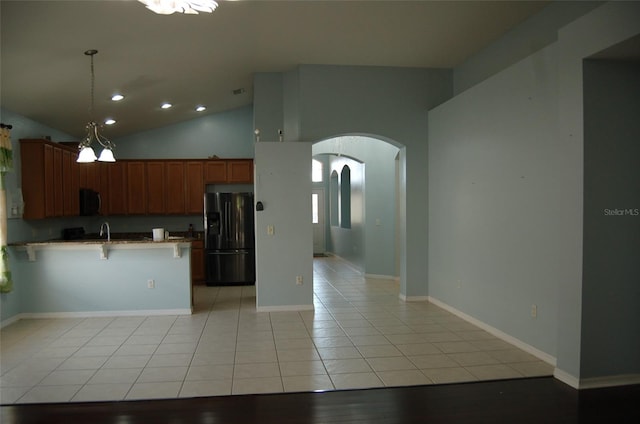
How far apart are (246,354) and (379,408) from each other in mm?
1627

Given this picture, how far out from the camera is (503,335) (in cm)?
462

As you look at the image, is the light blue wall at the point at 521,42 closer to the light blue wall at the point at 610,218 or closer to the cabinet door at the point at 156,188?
the light blue wall at the point at 610,218

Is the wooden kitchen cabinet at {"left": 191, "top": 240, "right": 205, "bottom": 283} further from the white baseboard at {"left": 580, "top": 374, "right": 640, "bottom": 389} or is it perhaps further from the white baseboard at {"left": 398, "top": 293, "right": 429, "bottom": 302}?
the white baseboard at {"left": 580, "top": 374, "right": 640, "bottom": 389}

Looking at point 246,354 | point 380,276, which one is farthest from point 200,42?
point 380,276

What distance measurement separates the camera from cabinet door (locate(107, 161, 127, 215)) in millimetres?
8148

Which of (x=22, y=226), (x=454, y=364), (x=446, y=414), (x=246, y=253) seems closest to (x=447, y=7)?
(x=454, y=364)

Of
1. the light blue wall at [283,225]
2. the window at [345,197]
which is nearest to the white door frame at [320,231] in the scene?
the window at [345,197]

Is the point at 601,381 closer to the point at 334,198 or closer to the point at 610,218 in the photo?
the point at 610,218

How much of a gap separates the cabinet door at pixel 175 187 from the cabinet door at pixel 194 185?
10cm

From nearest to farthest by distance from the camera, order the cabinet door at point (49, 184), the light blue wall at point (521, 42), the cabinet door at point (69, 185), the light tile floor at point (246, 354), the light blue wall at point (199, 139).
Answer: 1. the light tile floor at point (246, 354)
2. the light blue wall at point (521, 42)
3. the cabinet door at point (49, 184)
4. the cabinet door at point (69, 185)
5. the light blue wall at point (199, 139)

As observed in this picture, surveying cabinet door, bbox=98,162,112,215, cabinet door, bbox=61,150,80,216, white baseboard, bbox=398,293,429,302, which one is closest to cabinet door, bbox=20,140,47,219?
cabinet door, bbox=61,150,80,216

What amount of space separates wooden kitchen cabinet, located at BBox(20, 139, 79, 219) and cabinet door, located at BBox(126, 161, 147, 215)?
1.66 m

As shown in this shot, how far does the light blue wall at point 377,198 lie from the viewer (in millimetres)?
8258

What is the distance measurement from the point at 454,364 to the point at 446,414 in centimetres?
97
